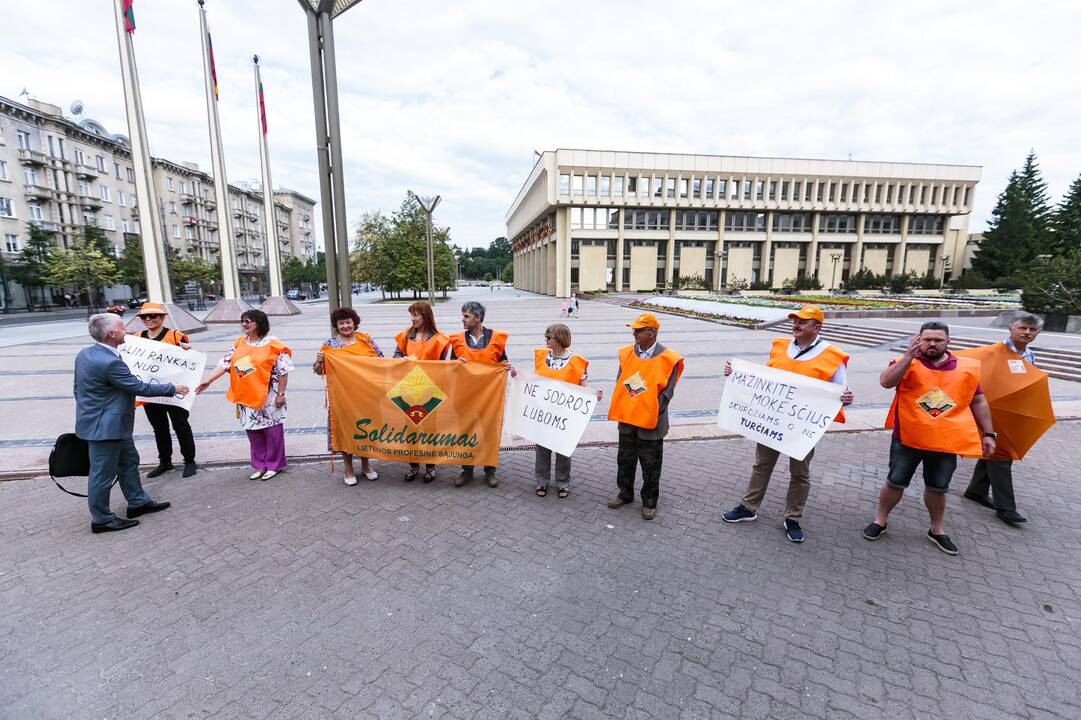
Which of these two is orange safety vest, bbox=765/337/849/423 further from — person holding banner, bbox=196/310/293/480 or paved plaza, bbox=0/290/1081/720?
person holding banner, bbox=196/310/293/480

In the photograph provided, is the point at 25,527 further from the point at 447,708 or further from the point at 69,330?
the point at 69,330

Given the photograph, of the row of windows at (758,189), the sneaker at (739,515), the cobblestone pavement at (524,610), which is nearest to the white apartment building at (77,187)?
the cobblestone pavement at (524,610)

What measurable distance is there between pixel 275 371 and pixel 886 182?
269 feet

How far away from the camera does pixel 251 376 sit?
17.0 ft

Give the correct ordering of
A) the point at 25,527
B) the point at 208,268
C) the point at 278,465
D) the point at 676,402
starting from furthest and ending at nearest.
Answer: the point at 208,268 < the point at 676,402 < the point at 278,465 < the point at 25,527

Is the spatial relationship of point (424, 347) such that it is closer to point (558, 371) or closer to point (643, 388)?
point (558, 371)

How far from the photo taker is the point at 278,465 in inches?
224

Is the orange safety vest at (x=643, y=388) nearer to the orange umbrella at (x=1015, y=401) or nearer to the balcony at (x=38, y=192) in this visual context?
the orange umbrella at (x=1015, y=401)

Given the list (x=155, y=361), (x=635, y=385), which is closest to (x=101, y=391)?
(x=155, y=361)

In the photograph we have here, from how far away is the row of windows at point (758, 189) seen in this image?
60.1 m

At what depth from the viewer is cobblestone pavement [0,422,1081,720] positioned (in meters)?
2.73

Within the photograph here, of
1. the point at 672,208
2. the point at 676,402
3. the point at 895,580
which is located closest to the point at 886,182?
the point at 672,208

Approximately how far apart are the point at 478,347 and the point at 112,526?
3.65 metres

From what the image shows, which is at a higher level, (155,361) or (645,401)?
(155,361)
